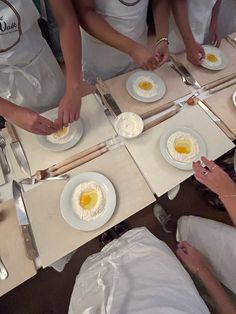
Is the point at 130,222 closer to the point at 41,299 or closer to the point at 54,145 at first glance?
the point at 41,299

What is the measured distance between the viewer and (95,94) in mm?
1255

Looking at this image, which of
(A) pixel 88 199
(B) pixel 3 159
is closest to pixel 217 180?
(A) pixel 88 199

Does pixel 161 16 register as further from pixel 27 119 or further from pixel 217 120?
pixel 27 119

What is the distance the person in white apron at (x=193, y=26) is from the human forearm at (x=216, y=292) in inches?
39.4

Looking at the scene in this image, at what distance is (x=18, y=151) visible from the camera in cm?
106

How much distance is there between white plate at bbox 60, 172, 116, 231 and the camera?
921mm

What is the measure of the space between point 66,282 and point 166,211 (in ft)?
2.61

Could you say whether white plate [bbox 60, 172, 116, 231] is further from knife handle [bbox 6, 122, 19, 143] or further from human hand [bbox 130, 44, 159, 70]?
human hand [bbox 130, 44, 159, 70]

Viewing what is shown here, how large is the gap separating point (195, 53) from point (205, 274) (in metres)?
1.04

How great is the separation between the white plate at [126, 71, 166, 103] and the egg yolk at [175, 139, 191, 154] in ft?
0.83

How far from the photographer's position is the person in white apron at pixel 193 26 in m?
1.38

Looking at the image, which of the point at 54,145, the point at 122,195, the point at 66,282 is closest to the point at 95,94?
the point at 54,145

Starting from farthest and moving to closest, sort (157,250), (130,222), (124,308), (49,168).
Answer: (130,222)
(49,168)
(157,250)
(124,308)

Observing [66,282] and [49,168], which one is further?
[66,282]
